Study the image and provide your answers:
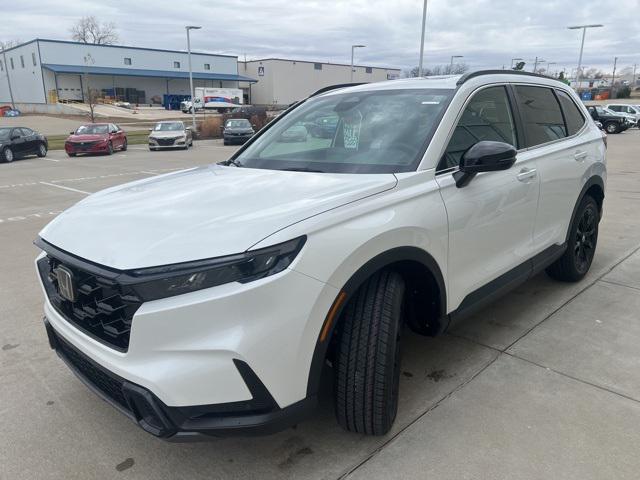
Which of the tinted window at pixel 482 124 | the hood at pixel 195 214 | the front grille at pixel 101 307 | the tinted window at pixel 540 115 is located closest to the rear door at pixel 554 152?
the tinted window at pixel 540 115

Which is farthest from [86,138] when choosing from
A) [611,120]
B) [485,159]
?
[611,120]

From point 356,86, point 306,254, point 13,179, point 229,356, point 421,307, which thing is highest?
point 356,86

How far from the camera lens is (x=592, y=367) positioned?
329cm

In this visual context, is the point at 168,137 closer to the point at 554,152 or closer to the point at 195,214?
the point at 554,152

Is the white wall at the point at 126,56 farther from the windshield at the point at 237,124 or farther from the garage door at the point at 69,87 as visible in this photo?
the windshield at the point at 237,124

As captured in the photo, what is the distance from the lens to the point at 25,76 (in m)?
68.1

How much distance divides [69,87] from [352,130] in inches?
2849

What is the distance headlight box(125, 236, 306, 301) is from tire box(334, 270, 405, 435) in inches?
23.3

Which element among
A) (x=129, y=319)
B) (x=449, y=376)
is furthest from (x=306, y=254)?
(x=449, y=376)

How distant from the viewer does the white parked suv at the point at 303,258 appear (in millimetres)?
1968

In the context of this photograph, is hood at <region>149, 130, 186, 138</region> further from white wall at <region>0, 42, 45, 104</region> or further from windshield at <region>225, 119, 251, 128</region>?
white wall at <region>0, 42, 45, 104</region>

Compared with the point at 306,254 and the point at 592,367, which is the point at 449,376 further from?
the point at 306,254

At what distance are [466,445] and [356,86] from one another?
8.48 feet

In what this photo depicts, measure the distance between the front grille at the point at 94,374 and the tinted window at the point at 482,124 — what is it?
6.47 feet
